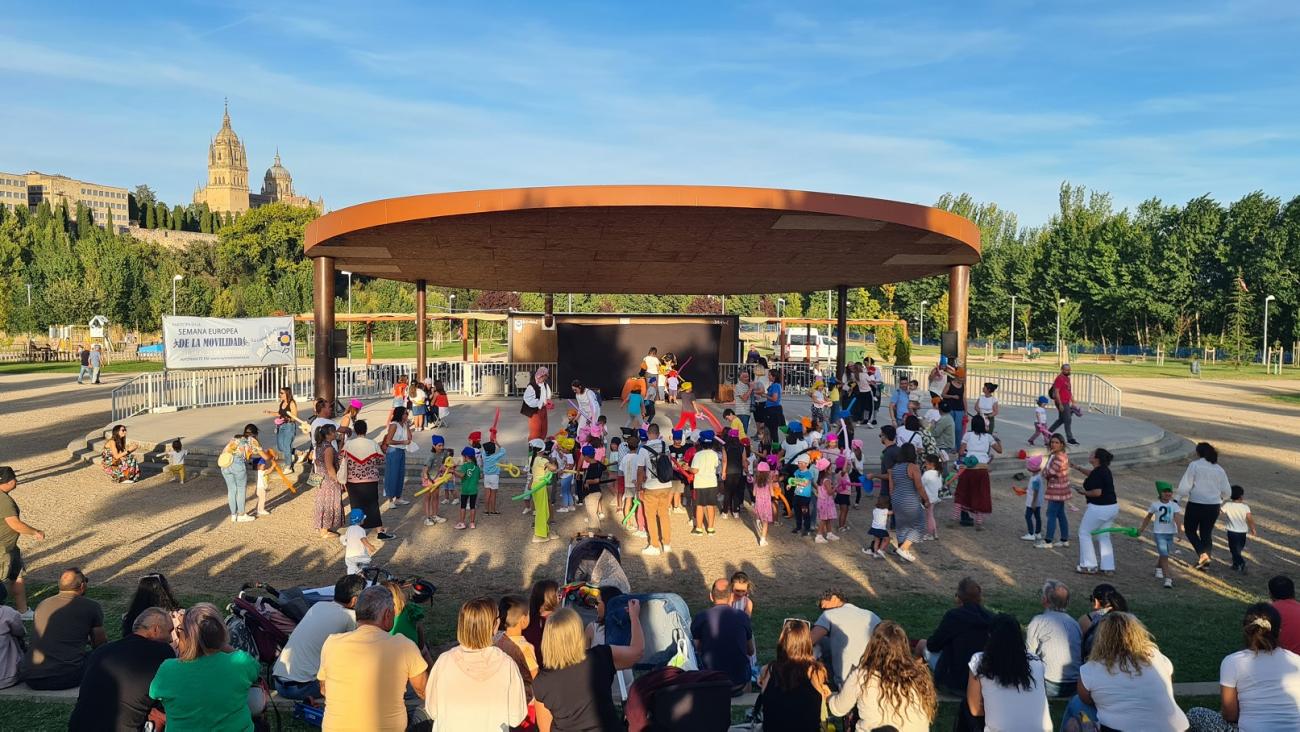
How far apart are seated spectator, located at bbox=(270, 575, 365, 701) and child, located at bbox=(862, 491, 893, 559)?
6.57m

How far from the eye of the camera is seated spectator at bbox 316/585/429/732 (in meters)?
4.46

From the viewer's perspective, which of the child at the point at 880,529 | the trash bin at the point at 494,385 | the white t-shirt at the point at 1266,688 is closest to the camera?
the white t-shirt at the point at 1266,688

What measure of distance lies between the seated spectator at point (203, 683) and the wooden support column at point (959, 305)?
15.8 meters

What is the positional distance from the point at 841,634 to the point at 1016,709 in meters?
1.39

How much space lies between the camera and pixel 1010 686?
453 centimetres

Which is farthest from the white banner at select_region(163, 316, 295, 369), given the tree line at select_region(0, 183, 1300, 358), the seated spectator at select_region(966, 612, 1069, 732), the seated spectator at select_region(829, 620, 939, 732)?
the tree line at select_region(0, 183, 1300, 358)

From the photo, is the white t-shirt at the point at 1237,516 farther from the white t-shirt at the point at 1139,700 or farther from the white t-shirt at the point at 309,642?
the white t-shirt at the point at 309,642

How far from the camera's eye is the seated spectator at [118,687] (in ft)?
14.8

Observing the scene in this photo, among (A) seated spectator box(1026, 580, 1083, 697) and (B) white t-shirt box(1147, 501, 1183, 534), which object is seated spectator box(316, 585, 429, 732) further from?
(B) white t-shirt box(1147, 501, 1183, 534)

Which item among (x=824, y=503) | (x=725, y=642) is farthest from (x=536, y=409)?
(x=725, y=642)

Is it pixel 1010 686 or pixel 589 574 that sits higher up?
pixel 1010 686

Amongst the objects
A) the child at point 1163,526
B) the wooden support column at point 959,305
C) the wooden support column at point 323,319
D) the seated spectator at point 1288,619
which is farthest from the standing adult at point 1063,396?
the wooden support column at point 323,319

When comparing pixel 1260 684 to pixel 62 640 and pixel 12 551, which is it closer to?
pixel 62 640

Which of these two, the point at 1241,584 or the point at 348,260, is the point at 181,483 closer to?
the point at 348,260
